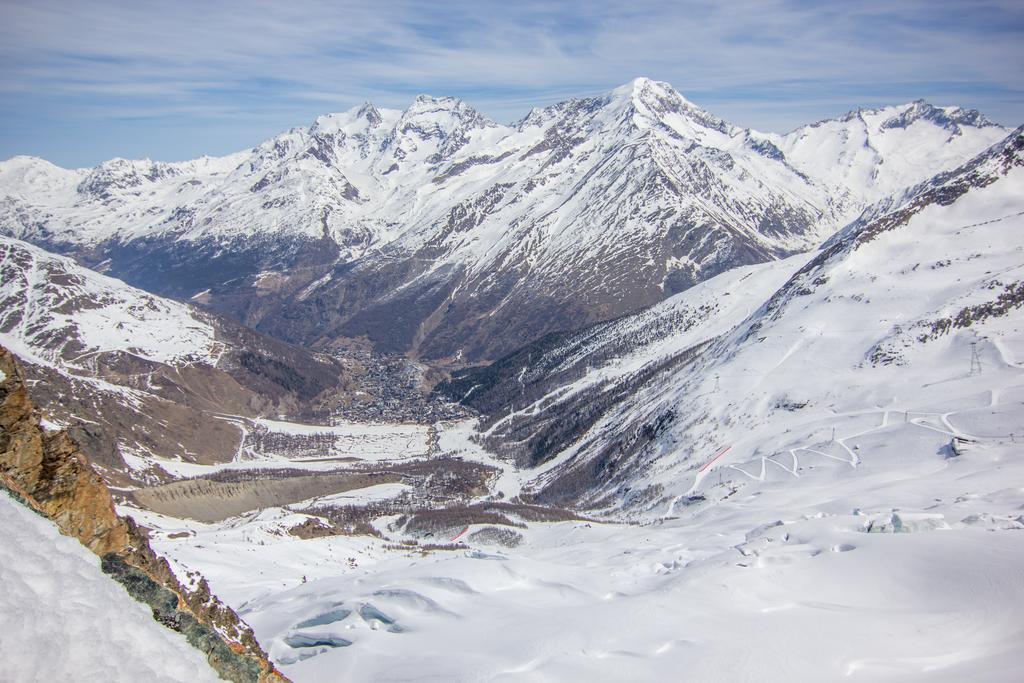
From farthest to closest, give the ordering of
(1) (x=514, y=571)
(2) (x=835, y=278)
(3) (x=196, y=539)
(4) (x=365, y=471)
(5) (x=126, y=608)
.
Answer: (4) (x=365, y=471), (2) (x=835, y=278), (3) (x=196, y=539), (1) (x=514, y=571), (5) (x=126, y=608)

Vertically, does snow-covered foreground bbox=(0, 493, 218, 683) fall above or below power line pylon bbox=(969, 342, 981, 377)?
above

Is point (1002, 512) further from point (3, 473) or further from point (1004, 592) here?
point (3, 473)

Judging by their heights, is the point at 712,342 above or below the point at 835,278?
below

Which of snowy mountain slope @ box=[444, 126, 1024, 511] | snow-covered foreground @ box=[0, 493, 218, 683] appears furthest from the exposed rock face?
snowy mountain slope @ box=[444, 126, 1024, 511]

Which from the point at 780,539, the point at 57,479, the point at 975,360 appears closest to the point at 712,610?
the point at 780,539

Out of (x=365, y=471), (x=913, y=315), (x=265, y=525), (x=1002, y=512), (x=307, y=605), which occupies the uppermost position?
(x=913, y=315)

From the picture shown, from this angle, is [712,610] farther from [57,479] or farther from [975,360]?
[975,360]

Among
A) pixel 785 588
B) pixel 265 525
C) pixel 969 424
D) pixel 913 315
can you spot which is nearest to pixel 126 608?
pixel 785 588

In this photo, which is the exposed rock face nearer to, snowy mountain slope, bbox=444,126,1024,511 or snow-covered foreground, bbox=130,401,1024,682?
snow-covered foreground, bbox=130,401,1024,682
